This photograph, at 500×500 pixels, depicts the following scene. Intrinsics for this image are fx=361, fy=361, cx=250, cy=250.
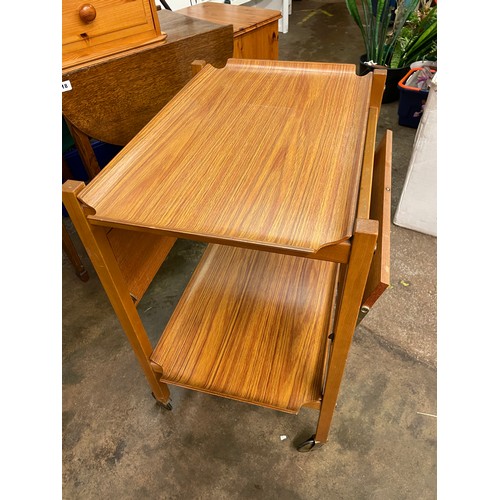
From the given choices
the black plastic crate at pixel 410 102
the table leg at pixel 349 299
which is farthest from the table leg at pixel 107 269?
the black plastic crate at pixel 410 102

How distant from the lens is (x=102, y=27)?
1069 millimetres

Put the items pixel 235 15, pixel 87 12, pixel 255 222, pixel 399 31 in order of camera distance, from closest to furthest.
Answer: pixel 255 222 < pixel 87 12 < pixel 235 15 < pixel 399 31

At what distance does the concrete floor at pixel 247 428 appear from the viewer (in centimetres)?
102

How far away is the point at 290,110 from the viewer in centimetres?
85

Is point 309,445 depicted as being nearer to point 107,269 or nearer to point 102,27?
point 107,269

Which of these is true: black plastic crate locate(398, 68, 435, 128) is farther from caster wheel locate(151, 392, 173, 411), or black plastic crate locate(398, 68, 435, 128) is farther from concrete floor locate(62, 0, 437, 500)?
caster wheel locate(151, 392, 173, 411)

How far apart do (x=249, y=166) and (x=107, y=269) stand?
34cm

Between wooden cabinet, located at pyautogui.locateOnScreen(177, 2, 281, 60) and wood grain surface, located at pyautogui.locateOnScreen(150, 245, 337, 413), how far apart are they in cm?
109

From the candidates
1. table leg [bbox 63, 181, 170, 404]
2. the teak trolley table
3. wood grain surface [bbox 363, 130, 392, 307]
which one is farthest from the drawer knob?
wood grain surface [bbox 363, 130, 392, 307]

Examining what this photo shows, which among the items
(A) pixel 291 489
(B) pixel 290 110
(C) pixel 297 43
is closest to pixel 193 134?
(B) pixel 290 110

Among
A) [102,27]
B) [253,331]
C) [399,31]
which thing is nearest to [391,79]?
[399,31]

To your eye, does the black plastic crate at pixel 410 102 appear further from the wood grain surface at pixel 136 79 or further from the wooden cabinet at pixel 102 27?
Result: the wooden cabinet at pixel 102 27

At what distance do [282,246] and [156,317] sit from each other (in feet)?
3.41

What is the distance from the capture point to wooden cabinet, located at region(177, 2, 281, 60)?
167cm
